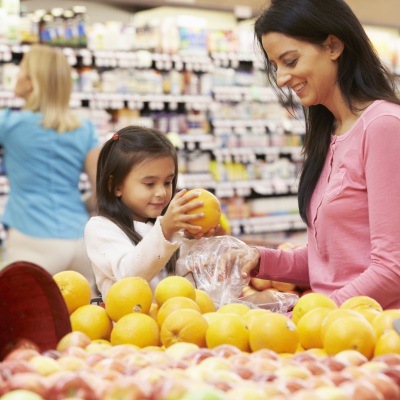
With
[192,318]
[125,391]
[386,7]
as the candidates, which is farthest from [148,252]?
[386,7]

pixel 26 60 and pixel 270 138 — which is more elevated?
pixel 26 60

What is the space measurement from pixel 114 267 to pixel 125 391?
133 centimetres

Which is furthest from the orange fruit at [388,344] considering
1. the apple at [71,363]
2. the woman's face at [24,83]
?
the woman's face at [24,83]

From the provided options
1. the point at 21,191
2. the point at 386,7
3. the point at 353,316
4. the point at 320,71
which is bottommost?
the point at 21,191

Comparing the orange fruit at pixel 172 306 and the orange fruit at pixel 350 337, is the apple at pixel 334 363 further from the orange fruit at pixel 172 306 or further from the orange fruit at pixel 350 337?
the orange fruit at pixel 172 306

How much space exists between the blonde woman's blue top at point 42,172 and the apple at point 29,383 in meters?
3.25

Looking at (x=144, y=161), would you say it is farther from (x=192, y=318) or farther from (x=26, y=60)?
(x=26, y=60)

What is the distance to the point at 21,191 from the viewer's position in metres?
4.57

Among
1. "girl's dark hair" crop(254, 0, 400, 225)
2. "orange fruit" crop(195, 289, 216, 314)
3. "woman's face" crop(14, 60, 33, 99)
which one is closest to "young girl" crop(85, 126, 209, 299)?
"orange fruit" crop(195, 289, 216, 314)

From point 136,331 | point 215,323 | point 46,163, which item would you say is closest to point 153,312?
point 136,331

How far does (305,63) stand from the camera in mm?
2238

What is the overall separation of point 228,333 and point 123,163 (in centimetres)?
121

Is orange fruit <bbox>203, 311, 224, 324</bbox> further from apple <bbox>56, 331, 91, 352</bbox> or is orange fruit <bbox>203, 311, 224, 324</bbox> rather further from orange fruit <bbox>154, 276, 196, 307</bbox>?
apple <bbox>56, 331, 91, 352</bbox>

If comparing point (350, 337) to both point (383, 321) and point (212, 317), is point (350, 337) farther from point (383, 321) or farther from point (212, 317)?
point (212, 317)
